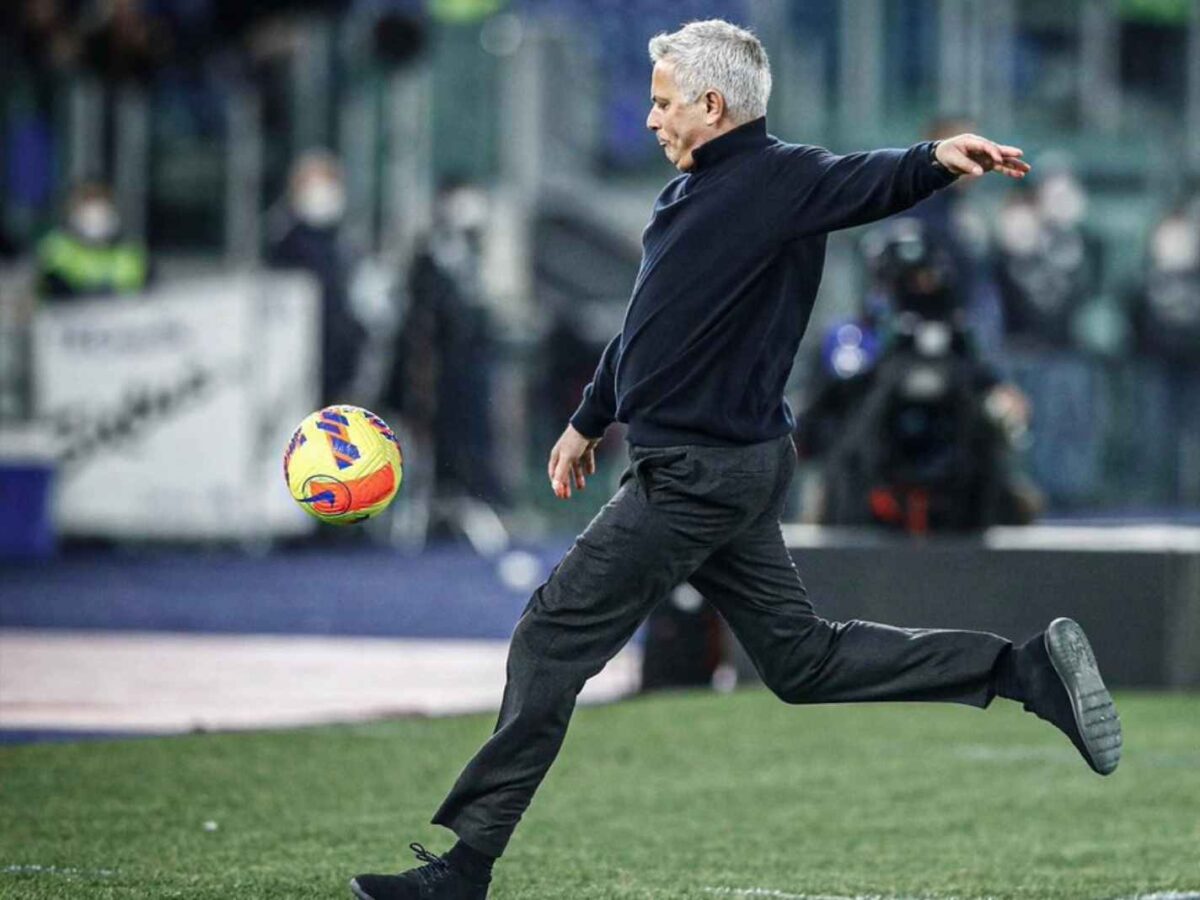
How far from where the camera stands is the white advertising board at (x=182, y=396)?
18469 mm

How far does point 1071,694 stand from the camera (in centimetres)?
604

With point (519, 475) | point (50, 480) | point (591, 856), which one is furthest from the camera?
point (519, 475)

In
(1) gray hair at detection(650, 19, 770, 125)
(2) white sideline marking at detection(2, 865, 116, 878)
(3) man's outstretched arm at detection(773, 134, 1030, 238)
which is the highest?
(1) gray hair at detection(650, 19, 770, 125)

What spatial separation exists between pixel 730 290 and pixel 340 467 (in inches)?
46.8

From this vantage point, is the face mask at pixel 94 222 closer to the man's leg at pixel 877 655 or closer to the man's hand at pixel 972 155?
the man's leg at pixel 877 655

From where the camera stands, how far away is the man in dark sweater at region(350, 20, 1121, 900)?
5797 mm

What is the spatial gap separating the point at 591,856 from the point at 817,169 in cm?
225

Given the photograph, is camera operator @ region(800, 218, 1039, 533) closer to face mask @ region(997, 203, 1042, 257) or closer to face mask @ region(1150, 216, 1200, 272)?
face mask @ region(997, 203, 1042, 257)

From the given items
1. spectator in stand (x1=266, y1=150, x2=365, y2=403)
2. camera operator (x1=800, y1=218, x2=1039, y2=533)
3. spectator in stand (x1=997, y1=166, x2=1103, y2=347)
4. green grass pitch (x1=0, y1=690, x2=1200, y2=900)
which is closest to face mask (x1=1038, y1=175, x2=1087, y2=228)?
Answer: spectator in stand (x1=997, y1=166, x2=1103, y2=347)

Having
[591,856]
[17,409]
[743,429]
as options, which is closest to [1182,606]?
[591,856]

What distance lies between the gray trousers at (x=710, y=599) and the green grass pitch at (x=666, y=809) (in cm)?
67

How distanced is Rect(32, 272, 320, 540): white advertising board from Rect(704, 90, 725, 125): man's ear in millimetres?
12622

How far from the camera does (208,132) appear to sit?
75.8 feet

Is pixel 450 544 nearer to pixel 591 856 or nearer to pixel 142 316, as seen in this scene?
pixel 142 316
